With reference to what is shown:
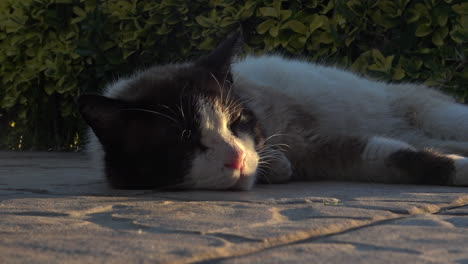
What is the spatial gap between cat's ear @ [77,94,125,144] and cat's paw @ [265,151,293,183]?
0.84m

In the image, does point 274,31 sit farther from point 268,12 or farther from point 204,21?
point 204,21

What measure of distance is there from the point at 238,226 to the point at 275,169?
4.69ft

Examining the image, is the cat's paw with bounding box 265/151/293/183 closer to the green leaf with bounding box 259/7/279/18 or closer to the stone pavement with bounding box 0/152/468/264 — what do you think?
the stone pavement with bounding box 0/152/468/264

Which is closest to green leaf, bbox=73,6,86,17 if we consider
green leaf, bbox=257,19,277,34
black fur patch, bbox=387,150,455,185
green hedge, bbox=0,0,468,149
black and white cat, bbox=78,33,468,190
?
green hedge, bbox=0,0,468,149

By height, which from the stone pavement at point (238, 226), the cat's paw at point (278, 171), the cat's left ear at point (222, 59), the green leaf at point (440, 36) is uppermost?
the green leaf at point (440, 36)

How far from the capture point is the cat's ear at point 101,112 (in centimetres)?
251

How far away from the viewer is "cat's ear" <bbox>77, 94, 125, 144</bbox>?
8.22 ft

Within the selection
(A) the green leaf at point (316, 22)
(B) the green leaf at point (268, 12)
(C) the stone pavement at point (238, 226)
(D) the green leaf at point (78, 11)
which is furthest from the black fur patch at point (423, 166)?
(D) the green leaf at point (78, 11)

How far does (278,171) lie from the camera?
10.1ft

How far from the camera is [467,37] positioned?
3.93m

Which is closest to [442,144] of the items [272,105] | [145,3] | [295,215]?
[272,105]

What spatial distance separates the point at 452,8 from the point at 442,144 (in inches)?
39.1

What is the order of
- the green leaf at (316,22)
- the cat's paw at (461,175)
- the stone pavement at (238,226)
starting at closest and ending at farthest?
the stone pavement at (238,226) → the cat's paw at (461,175) → the green leaf at (316,22)

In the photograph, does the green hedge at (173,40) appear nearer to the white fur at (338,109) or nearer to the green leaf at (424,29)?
the green leaf at (424,29)
